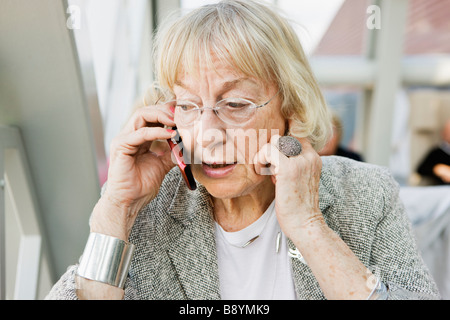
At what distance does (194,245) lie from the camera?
1.16 meters

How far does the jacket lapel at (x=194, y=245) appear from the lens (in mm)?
1110

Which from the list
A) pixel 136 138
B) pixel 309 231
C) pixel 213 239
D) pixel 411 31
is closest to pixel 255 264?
pixel 213 239

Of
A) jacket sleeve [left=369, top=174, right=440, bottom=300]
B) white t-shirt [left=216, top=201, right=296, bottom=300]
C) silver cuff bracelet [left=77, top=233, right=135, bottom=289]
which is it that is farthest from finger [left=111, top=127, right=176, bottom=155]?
jacket sleeve [left=369, top=174, right=440, bottom=300]

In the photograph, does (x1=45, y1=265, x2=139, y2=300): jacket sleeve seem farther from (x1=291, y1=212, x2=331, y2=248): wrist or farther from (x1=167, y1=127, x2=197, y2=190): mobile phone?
(x1=291, y1=212, x2=331, y2=248): wrist

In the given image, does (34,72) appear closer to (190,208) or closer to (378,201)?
(190,208)

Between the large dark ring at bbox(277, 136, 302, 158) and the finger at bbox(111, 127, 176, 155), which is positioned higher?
the finger at bbox(111, 127, 176, 155)

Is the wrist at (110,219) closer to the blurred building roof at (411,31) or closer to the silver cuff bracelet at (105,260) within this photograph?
the silver cuff bracelet at (105,260)

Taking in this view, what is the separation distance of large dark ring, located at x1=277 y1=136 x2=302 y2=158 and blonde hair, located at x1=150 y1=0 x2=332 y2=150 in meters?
0.10

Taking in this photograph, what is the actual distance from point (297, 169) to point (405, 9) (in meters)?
3.82

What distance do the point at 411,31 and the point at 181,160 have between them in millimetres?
4109

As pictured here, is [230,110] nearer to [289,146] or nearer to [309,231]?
[289,146]

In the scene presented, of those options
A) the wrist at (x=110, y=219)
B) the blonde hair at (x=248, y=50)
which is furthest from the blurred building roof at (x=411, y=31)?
the wrist at (x=110, y=219)

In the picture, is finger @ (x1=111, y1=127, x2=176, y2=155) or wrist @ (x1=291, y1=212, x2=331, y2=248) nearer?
wrist @ (x1=291, y1=212, x2=331, y2=248)

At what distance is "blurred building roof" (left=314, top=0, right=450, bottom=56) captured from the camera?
4016mm
